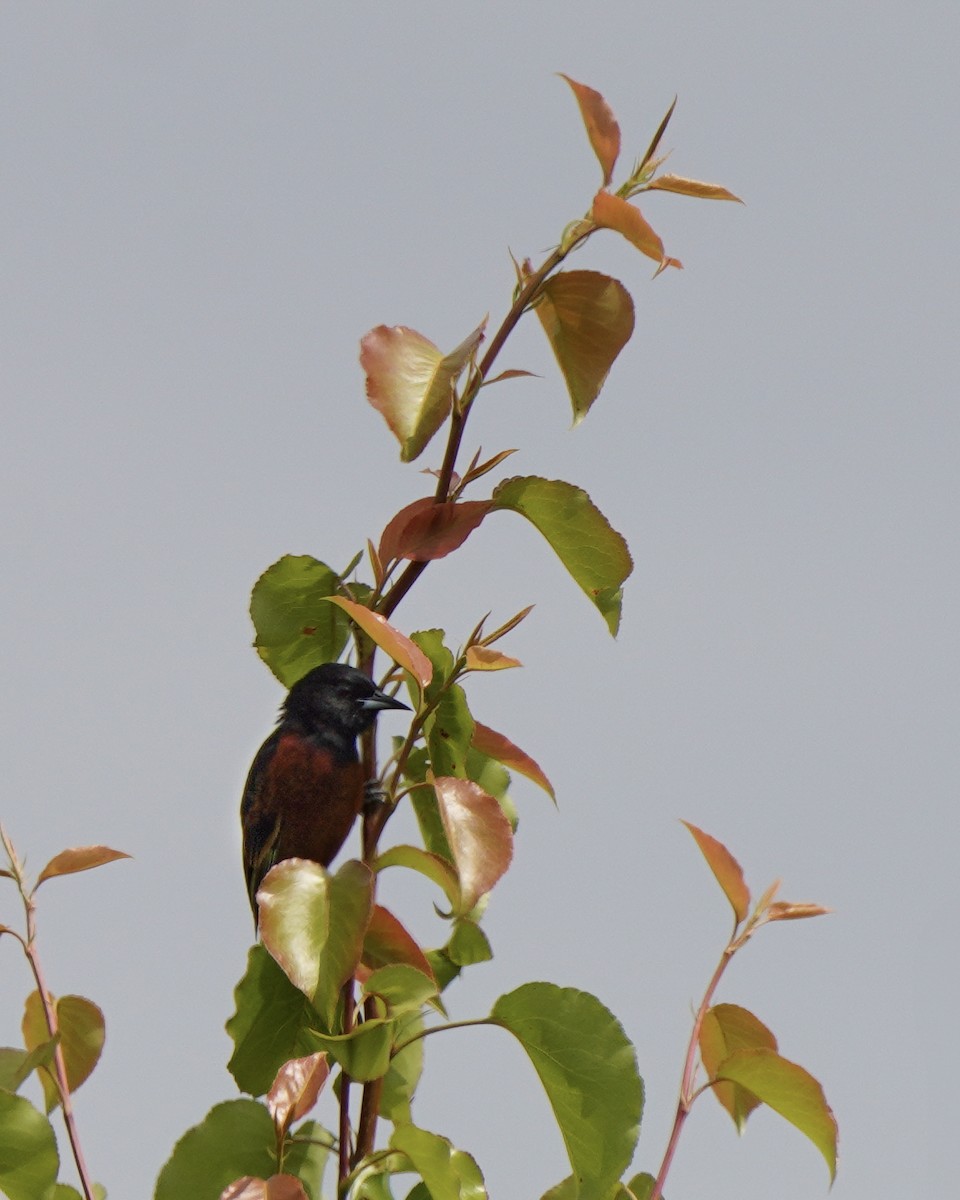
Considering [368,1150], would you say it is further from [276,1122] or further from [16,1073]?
[16,1073]

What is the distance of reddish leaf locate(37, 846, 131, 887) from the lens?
6.79ft

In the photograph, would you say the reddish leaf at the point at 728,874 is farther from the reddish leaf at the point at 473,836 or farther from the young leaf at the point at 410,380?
the young leaf at the point at 410,380

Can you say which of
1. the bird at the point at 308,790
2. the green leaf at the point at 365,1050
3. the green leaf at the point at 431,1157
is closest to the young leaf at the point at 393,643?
the green leaf at the point at 365,1050

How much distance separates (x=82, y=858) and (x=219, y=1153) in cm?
49

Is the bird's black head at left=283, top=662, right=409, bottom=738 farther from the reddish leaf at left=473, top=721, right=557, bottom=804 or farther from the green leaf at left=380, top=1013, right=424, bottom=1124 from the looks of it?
the green leaf at left=380, top=1013, right=424, bottom=1124

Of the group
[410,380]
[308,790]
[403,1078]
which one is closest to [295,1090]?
[403,1078]

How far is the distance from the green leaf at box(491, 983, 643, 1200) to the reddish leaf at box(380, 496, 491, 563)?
0.61 m

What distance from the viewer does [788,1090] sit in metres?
1.88

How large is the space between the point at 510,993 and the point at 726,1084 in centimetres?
36

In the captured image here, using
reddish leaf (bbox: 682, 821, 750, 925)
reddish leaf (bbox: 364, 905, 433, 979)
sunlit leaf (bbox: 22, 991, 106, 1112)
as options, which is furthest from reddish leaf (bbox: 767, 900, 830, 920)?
sunlit leaf (bbox: 22, 991, 106, 1112)

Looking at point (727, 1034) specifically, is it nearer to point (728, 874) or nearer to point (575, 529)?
point (728, 874)

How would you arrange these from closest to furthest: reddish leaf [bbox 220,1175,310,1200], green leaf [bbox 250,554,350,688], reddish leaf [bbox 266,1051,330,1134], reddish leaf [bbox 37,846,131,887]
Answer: reddish leaf [bbox 220,1175,310,1200]
reddish leaf [bbox 266,1051,330,1134]
reddish leaf [bbox 37,846,131,887]
green leaf [bbox 250,554,350,688]

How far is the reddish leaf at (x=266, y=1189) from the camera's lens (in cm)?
161

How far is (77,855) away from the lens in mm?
2078
